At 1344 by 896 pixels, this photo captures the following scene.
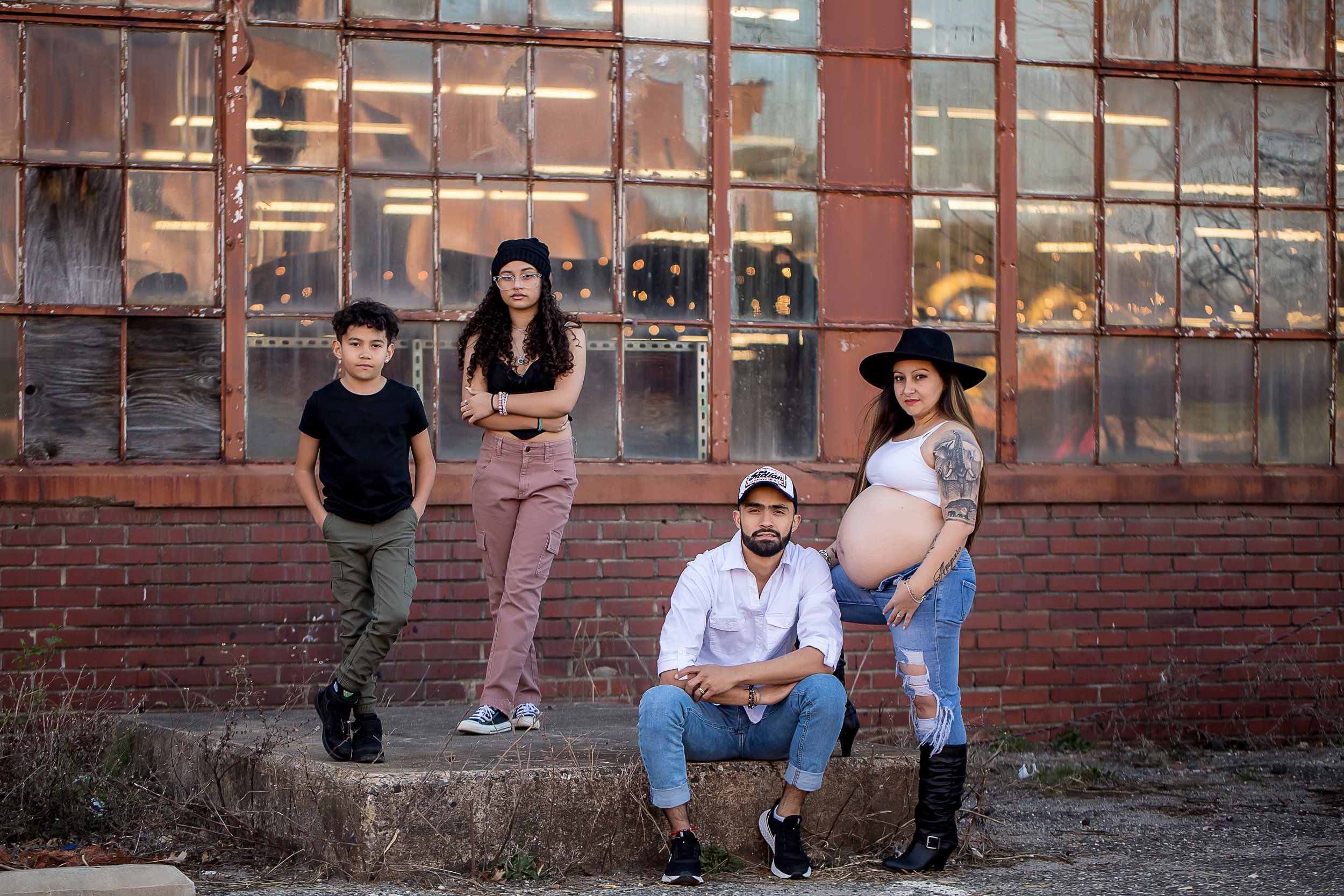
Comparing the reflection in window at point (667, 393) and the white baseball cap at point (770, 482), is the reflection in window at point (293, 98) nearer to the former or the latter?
the reflection in window at point (667, 393)

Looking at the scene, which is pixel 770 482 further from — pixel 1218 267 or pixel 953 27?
pixel 1218 267

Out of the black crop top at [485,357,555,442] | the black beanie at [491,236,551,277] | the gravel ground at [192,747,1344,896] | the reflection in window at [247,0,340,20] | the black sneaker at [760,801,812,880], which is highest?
the reflection in window at [247,0,340,20]

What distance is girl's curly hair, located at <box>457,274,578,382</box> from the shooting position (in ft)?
17.3

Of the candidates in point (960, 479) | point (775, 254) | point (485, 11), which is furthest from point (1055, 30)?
point (960, 479)

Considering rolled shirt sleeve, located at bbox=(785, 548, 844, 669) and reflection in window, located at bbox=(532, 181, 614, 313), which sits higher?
reflection in window, located at bbox=(532, 181, 614, 313)

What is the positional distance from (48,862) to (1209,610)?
568 cm

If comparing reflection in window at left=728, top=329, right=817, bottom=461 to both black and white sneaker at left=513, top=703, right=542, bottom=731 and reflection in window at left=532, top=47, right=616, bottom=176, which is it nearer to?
reflection in window at left=532, top=47, right=616, bottom=176

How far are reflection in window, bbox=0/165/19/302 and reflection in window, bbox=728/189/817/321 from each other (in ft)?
11.3

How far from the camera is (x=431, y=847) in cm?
432

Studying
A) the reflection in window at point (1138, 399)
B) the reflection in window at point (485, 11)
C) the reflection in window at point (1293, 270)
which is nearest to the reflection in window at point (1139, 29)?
the reflection in window at point (1293, 270)

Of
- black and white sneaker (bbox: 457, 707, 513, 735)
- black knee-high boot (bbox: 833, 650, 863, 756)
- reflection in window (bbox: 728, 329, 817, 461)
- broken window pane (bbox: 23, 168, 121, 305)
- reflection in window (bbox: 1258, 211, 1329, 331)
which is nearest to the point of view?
black knee-high boot (bbox: 833, 650, 863, 756)

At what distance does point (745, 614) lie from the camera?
4.54 m

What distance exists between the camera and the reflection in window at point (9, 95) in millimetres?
6555

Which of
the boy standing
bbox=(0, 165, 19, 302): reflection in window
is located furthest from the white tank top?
bbox=(0, 165, 19, 302): reflection in window
